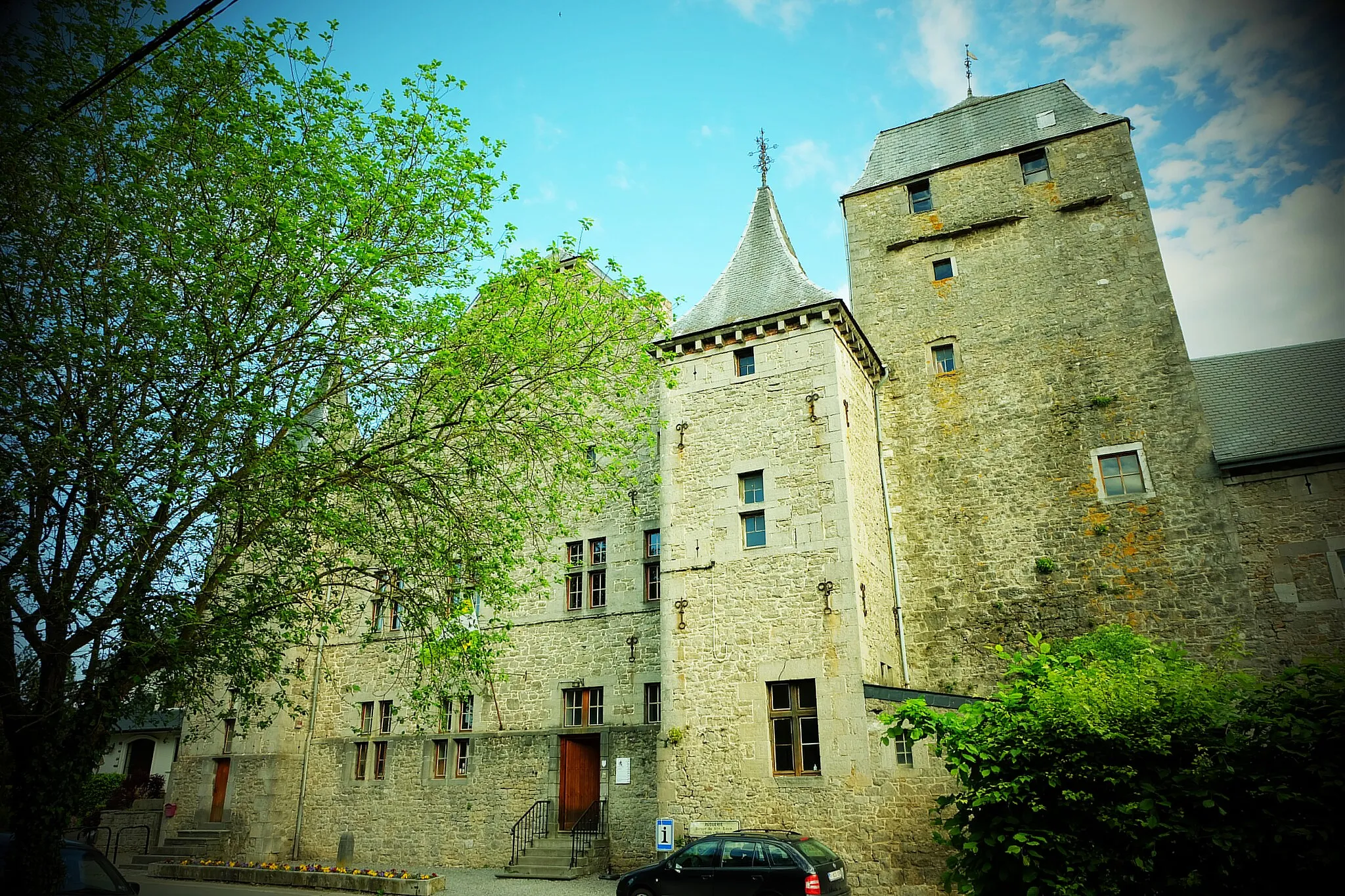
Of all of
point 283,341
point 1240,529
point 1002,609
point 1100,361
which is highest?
point 1100,361

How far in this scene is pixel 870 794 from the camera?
39.7 feet

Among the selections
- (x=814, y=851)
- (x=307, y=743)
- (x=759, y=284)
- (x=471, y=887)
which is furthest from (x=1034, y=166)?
(x=307, y=743)

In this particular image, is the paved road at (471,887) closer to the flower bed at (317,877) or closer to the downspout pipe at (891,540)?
the flower bed at (317,877)

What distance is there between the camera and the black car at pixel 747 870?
9.72 metres

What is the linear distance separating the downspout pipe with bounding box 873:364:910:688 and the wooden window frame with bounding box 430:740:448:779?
394 inches

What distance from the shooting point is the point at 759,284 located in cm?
1698

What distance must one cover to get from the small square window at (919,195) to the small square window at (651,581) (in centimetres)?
1006

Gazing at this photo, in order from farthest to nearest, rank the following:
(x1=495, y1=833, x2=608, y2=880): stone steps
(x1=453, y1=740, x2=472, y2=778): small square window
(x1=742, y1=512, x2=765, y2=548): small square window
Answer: (x1=453, y1=740, x2=472, y2=778): small square window → (x1=742, y1=512, x2=765, y2=548): small square window → (x1=495, y1=833, x2=608, y2=880): stone steps

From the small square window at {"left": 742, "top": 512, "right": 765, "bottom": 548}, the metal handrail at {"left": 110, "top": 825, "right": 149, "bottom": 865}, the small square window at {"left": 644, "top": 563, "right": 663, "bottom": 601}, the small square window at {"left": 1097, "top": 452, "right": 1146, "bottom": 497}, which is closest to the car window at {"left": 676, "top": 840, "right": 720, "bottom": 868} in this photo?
the small square window at {"left": 742, "top": 512, "right": 765, "bottom": 548}

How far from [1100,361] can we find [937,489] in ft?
12.9

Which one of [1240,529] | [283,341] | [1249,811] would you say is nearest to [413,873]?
[283,341]

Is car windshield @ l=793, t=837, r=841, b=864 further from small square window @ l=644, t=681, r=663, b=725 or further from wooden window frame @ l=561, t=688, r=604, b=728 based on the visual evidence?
wooden window frame @ l=561, t=688, r=604, b=728

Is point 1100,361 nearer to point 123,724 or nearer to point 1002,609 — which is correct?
point 1002,609

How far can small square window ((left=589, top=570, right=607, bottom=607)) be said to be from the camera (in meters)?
17.4
